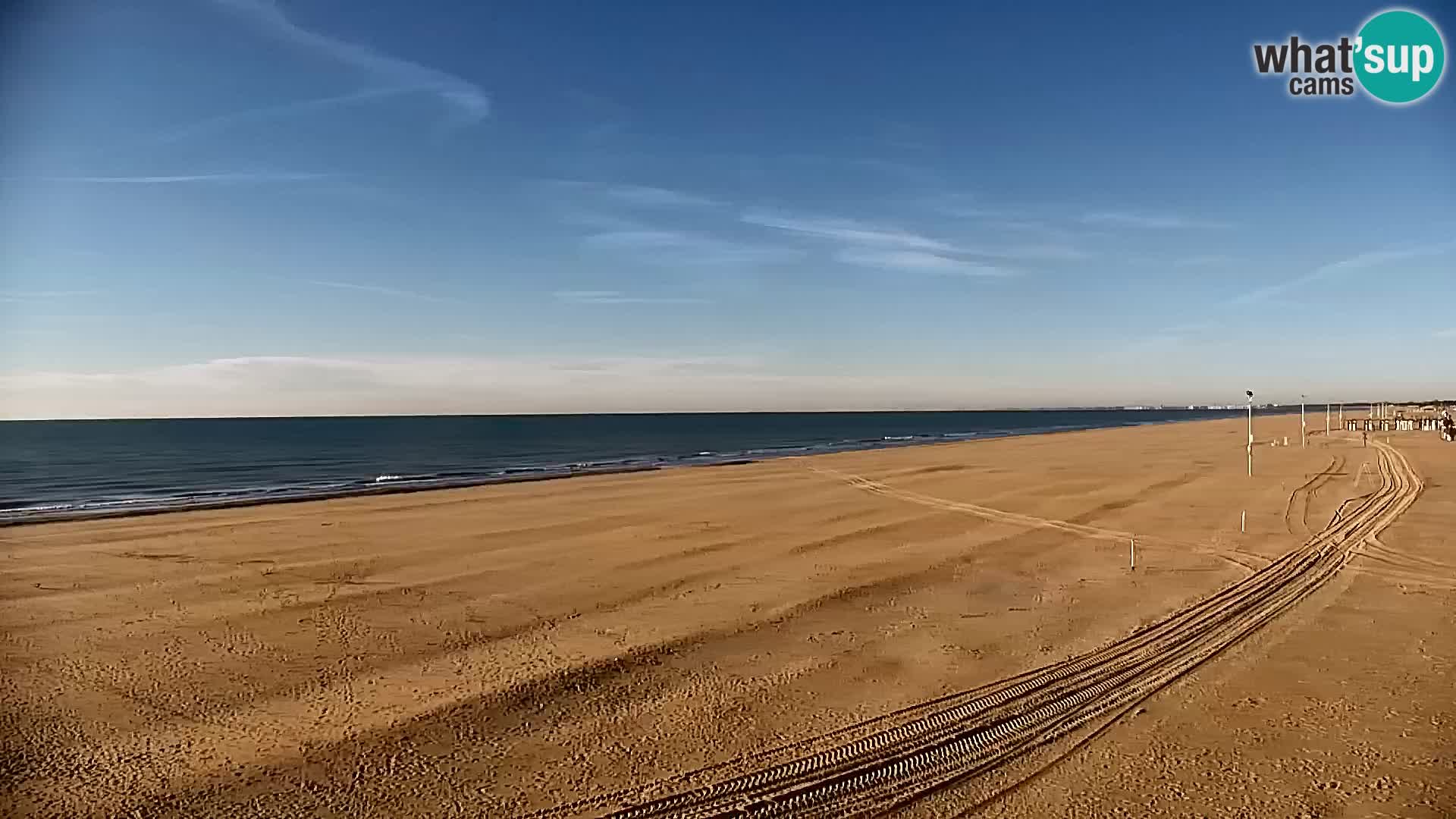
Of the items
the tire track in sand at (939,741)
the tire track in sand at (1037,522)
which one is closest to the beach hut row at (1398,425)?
the tire track in sand at (1037,522)

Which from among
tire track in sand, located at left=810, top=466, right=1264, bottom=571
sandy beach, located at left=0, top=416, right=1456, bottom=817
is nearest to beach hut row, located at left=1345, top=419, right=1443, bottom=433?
tire track in sand, located at left=810, top=466, right=1264, bottom=571

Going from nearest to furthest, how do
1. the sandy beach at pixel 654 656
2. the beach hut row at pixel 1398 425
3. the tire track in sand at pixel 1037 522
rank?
the sandy beach at pixel 654 656 < the tire track in sand at pixel 1037 522 < the beach hut row at pixel 1398 425

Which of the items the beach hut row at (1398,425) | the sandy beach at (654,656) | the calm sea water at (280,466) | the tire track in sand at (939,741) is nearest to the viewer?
the tire track in sand at (939,741)

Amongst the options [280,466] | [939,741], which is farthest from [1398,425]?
[280,466]

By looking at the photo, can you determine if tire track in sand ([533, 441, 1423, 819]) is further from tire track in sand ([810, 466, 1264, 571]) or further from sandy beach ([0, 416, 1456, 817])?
tire track in sand ([810, 466, 1264, 571])

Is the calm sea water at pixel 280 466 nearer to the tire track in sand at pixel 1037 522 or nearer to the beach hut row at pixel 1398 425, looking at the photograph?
the tire track in sand at pixel 1037 522

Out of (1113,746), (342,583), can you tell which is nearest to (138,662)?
(342,583)
